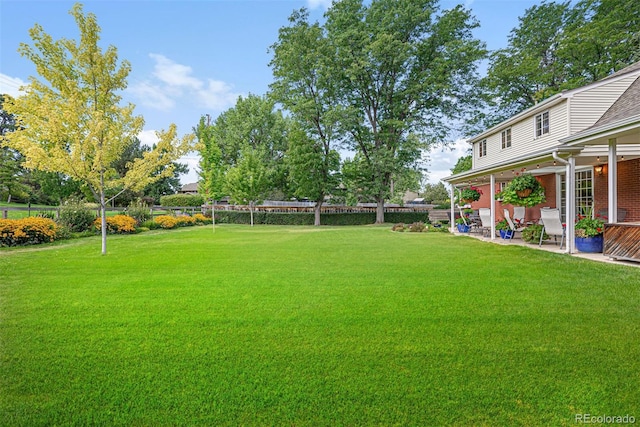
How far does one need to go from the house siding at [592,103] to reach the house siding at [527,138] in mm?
266

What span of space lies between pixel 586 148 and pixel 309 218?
61.9ft

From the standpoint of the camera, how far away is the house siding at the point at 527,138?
11859 mm

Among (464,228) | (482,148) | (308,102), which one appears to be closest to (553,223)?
(464,228)

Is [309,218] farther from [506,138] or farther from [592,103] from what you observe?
[592,103]

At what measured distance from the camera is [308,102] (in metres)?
24.4

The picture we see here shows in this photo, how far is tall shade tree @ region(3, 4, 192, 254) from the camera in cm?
852

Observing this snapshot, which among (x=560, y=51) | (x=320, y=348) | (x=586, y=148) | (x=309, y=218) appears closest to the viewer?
(x=320, y=348)

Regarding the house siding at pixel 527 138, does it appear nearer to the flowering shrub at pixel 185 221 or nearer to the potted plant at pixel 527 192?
the potted plant at pixel 527 192

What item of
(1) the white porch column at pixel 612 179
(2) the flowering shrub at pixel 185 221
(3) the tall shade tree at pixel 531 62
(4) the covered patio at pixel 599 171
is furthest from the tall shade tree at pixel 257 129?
(1) the white porch column at pixel 612 179

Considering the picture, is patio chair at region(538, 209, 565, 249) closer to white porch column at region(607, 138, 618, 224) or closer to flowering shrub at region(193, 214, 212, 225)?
white porch column at region(607, 138, 618, 224)

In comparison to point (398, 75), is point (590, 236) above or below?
below

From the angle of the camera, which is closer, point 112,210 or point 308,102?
point 112,210

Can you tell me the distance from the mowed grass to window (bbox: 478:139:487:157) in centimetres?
1353

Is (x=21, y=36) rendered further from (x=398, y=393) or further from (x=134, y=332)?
(x=398, y=393)
